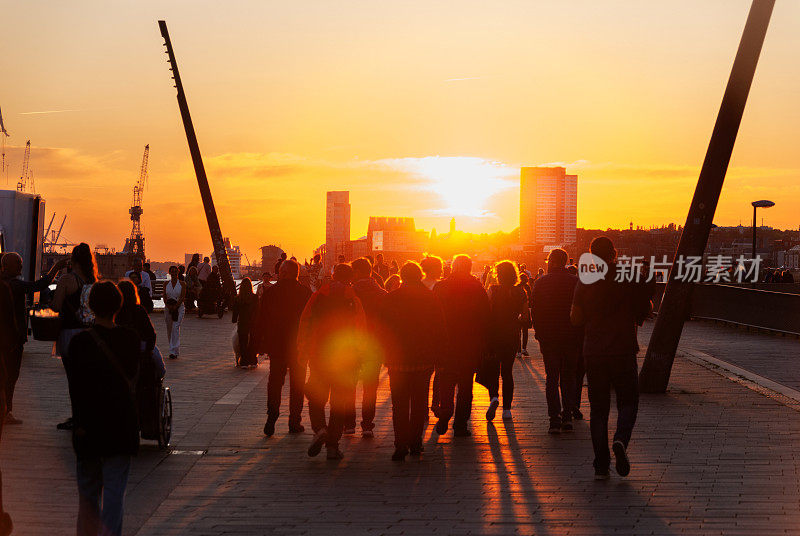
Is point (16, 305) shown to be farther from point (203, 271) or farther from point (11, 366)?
point (203, 271)

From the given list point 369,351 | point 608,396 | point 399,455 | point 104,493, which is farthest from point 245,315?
point 104,493

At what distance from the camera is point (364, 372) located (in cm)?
1034

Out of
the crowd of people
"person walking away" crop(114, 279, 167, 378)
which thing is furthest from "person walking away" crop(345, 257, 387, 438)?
"person walking away" crop(114, 279, 167, 378)

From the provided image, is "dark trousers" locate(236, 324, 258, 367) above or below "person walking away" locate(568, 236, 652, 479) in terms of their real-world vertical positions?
below

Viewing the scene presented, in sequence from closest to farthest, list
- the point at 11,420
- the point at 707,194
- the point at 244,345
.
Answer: the point at 11,420
the point at 707,194
the point at 244,345

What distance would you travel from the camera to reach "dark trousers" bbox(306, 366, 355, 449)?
9.52 m

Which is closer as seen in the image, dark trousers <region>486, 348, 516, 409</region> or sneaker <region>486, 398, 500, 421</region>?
dark trousers <region>486, 348, 516, 409</region>

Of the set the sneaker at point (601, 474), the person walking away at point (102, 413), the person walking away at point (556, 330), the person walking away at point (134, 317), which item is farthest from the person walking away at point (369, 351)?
the person walking away at point (102, 413)

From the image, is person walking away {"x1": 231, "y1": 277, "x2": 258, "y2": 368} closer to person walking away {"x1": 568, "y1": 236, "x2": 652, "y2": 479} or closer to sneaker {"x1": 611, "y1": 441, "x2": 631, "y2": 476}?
person walking away {"x1": 568, "y1": 236, "x2": 652, "y2": 479}

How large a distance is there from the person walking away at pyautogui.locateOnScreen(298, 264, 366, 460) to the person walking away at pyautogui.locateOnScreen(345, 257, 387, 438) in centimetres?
→ 15

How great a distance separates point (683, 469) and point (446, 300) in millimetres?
3017

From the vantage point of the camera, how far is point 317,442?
9414mm

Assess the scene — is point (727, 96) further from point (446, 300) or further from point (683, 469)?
point (683, 469)

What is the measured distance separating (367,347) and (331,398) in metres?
0.59
